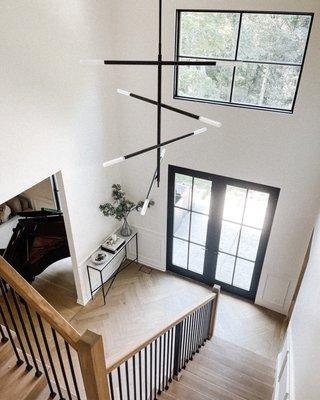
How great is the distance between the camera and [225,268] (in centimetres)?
580

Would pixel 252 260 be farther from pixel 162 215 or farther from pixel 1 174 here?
pixel 1 174

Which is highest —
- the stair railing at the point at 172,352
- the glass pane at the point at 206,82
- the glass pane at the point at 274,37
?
the glass pane at the point at 274,37

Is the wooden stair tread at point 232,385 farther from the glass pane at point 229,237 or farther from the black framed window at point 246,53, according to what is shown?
the black framed window at point 246,53

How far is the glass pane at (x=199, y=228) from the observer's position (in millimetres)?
5551

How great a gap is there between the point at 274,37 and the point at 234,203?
231 cm

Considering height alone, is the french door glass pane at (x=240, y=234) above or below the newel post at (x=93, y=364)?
below

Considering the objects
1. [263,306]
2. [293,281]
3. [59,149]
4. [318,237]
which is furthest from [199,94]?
[263,306]

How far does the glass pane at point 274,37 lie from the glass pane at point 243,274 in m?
3.11

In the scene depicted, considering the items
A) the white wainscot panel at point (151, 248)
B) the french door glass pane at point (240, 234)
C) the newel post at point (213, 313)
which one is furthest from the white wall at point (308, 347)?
the white wainscot panel at point (151, 248)

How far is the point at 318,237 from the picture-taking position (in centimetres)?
375

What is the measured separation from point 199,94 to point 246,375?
3.72m

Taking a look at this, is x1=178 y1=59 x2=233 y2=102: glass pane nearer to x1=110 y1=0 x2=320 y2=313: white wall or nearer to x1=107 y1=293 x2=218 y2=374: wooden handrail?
x1=110 y1=0 x2=320 y2=313: white wall

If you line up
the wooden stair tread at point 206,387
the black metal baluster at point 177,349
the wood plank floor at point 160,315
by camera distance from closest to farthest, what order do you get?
the black metal baluster at point 177,349 → the wooden stair tread at point 206,387 → the wood plank floor at point 160,315

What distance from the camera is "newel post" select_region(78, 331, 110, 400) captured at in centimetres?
181
